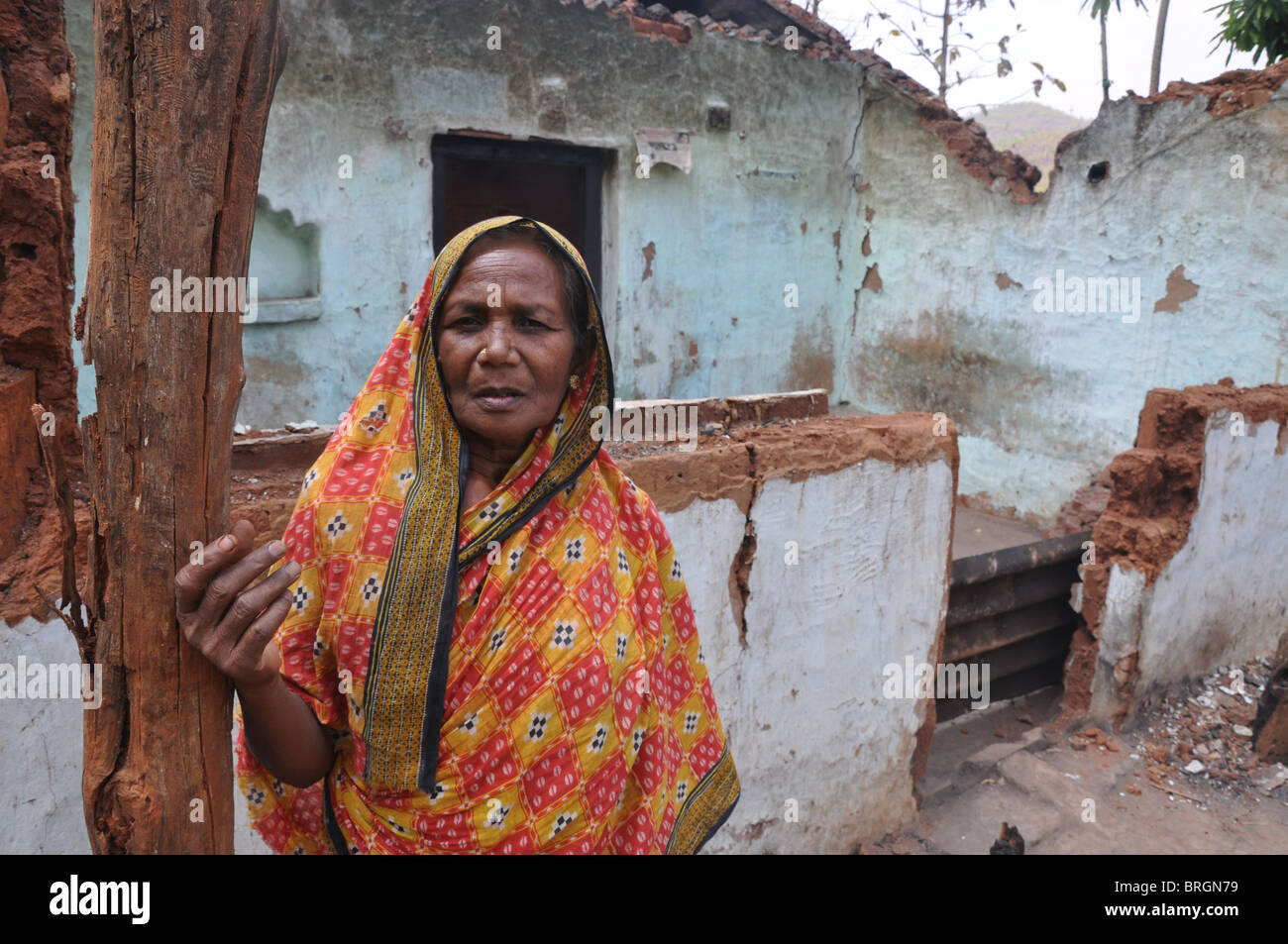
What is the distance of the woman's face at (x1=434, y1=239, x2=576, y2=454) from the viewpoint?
151 cm

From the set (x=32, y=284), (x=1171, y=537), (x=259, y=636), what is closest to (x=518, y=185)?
(x=1171, y=537)

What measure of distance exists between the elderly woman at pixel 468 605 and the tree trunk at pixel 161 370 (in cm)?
14

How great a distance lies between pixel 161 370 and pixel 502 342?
0.53 m

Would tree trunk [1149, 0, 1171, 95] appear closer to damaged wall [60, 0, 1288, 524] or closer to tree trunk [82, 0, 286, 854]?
damaged wall [60, 0, 1288, 524]

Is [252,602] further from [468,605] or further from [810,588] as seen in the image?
[810,588]

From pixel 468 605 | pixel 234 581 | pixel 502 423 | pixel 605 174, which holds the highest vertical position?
pixel 605 174

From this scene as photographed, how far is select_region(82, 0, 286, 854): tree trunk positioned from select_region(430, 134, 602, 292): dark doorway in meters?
6.31

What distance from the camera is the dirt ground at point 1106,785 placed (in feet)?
13.1

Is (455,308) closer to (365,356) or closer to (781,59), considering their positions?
(365,356)

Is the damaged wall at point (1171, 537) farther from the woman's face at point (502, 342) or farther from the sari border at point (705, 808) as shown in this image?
the woman's face at point (502, 342)

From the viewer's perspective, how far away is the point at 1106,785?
442 cm

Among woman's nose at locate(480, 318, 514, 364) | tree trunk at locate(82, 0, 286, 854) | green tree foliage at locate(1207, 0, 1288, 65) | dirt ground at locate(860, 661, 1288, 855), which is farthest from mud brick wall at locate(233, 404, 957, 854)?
green tree foliage at locate(1207, 0, 1288, 65)

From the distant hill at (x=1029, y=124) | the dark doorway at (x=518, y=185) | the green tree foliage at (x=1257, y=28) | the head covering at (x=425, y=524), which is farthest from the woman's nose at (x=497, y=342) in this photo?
the distant hill at (x=1029, y=124)

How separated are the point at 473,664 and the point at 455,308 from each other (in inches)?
24.0
